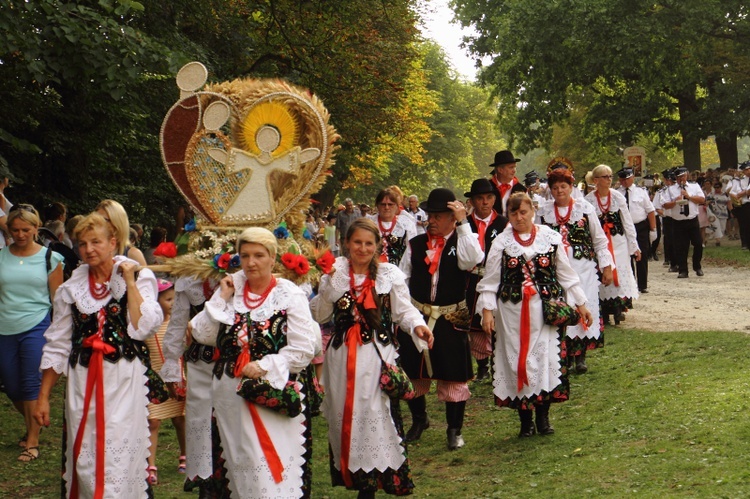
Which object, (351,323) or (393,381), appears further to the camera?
(351,323)

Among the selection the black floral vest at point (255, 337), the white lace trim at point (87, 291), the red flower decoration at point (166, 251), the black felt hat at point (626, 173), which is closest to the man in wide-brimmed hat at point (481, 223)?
the red flower decoration at point (166, 251)

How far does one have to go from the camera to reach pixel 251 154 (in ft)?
26.0

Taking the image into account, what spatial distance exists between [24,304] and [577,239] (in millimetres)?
5820

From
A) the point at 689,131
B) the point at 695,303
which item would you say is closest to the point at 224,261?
the point at 695,303

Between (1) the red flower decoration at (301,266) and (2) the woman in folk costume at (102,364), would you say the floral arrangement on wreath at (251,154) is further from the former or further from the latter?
(2) the woman in folk costume at (102,364)

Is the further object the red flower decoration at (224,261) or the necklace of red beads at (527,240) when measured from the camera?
the necklace of red beads at (527,240)

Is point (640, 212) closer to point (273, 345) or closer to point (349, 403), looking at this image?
point (349, 403)

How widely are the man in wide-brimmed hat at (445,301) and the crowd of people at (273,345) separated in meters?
0.01

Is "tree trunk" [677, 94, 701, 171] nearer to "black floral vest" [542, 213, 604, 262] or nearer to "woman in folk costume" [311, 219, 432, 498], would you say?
"black floral vest" [542, 213, 604, 262]

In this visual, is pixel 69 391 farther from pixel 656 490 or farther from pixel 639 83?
pixel 639 83

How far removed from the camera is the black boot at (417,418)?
980cm

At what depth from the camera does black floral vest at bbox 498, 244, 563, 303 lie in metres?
8.88

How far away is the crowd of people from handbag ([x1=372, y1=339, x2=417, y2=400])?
0.04 feet

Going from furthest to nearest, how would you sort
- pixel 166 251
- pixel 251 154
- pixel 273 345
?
pixel 251 154, pixel 166 251, pixel 273 345
